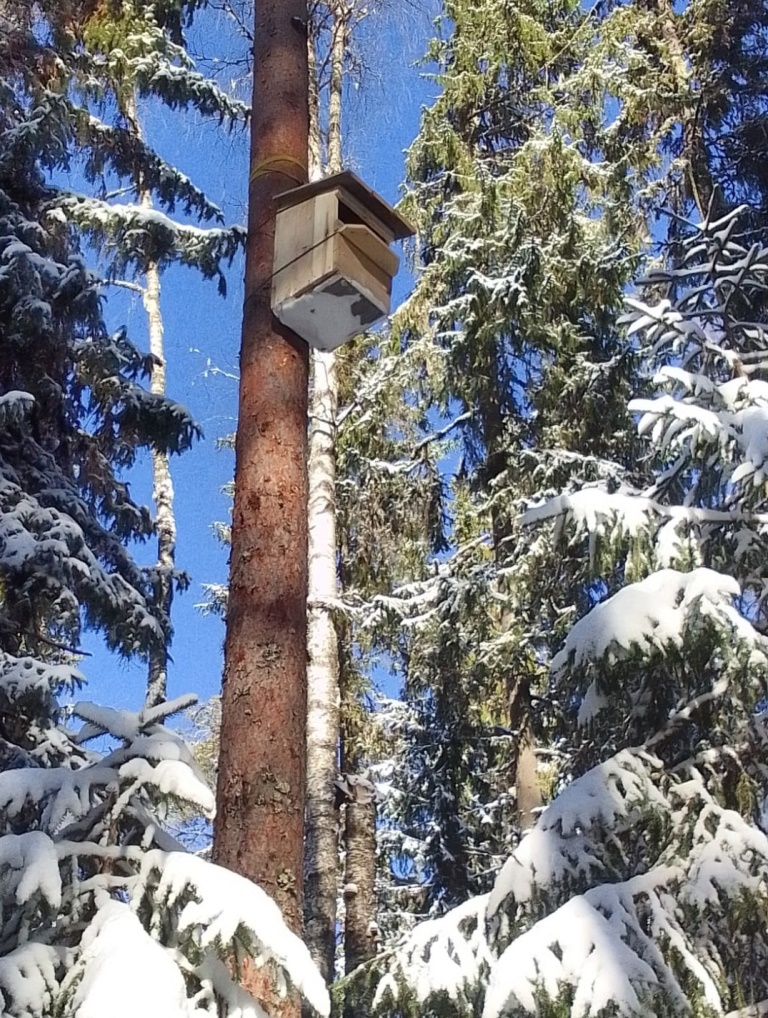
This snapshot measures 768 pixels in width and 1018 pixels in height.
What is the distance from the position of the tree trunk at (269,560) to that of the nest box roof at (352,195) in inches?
5.3

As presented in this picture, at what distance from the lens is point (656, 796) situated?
4.20 m

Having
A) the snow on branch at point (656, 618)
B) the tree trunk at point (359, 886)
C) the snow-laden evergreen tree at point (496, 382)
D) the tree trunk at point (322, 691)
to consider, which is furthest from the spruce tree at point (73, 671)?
the snow-laden evergreen tree at point (496, 382)

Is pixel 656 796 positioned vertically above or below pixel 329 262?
below

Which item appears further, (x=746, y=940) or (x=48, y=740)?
(x=48, y=740)

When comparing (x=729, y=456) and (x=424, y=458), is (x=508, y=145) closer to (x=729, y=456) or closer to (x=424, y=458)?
(x=424, y=458)

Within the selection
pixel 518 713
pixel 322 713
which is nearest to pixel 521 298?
pixel 518 713

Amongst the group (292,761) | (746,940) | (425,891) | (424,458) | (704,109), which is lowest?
(746,940)

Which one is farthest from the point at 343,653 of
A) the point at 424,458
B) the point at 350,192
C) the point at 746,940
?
the point at 350,192

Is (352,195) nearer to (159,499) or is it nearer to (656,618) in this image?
(656,618)

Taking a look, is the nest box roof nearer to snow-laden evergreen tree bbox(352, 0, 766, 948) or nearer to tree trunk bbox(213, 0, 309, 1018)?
tree trunk bbox(213, 0, 309, 1018)

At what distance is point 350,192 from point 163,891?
6.55 feet

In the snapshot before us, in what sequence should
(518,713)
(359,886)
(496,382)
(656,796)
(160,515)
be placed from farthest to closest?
(160,515) → (496,382) → (359,886) → (518,713) → (656,796)

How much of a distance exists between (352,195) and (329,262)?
31 cm

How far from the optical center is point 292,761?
2.73 meters
